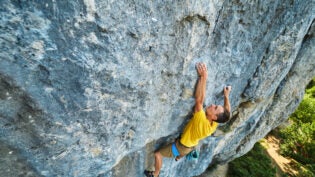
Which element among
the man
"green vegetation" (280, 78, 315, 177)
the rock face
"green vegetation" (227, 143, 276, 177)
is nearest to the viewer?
the rock face

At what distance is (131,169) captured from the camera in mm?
3412

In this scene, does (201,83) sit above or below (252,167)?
above

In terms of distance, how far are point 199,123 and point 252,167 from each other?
7134mm

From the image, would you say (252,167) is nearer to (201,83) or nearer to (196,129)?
(196,129)

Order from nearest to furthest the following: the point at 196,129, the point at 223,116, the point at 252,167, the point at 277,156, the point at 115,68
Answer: the point at 115,68
the point at 223,116
the point at 196,129
the point at 252,167
the point at 277,156

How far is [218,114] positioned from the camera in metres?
3.25

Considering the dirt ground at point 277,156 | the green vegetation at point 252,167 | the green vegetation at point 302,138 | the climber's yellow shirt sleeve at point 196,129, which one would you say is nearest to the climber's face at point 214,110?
the climber's yellow shirt sleeve at point 196,129

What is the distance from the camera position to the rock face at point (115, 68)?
66.8 inches

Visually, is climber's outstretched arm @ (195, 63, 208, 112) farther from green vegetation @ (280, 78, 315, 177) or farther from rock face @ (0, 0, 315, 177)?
green vegetation @ (280, 78, 315, 177)

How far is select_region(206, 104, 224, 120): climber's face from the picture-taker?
3.25m

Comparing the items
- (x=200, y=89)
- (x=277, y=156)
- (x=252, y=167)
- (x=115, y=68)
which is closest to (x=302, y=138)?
(x=277, y=156)

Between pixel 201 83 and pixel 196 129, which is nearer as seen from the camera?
pixel 201 83

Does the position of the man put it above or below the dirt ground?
above

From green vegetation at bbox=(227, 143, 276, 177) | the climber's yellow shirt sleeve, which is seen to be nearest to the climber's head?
the climber's yellow shirt sleeve
